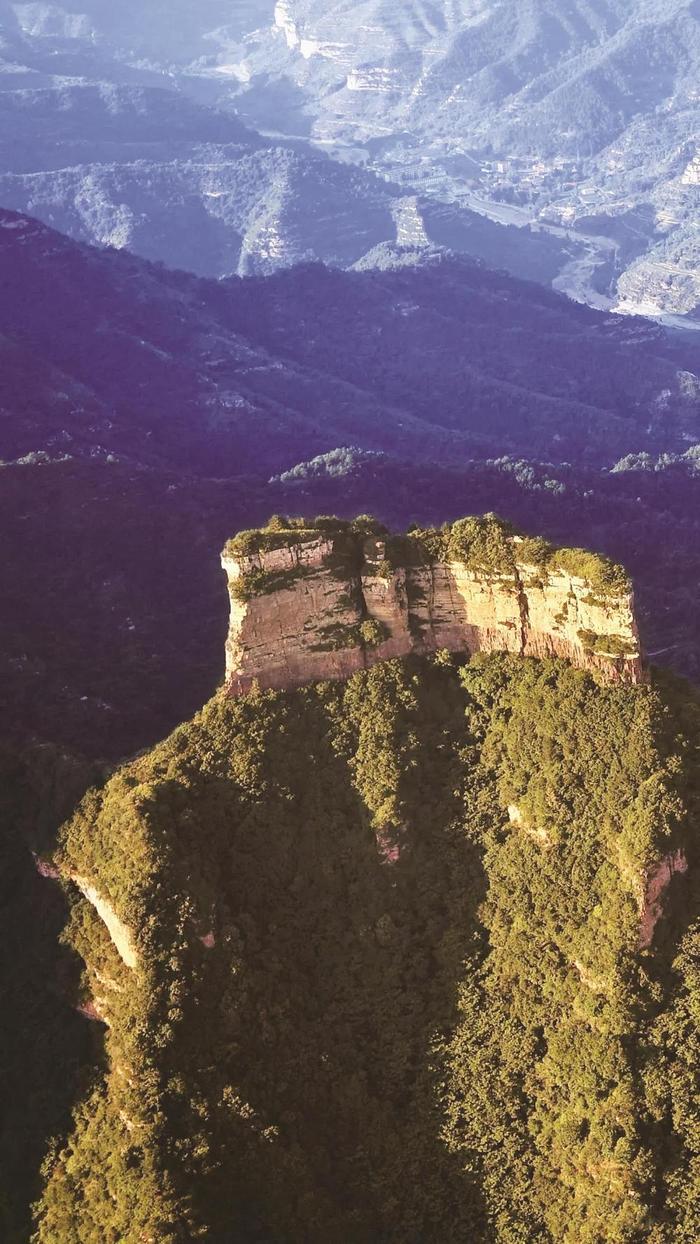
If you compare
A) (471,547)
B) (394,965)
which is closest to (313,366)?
(471,547)

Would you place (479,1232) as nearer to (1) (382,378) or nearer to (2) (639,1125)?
(2) (639,1125)

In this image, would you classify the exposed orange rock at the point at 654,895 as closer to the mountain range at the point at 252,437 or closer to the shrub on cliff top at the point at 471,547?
the shrub on cliff top at the point at 471,547

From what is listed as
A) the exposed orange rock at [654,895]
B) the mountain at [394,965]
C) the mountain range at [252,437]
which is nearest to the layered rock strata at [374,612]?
the mountain at [394,965]

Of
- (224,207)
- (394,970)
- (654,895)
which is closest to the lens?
(654,895)

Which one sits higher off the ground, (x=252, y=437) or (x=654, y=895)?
(x=252, y=437)

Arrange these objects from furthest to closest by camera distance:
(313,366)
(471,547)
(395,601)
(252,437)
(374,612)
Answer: (313,366)
(252,437)
(374,612)
(395,601)
(471,547)

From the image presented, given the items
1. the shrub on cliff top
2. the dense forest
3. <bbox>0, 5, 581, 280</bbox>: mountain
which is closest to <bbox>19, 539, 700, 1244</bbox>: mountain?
the dense forest

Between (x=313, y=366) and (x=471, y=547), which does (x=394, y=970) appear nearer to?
(x=471, y=547)
